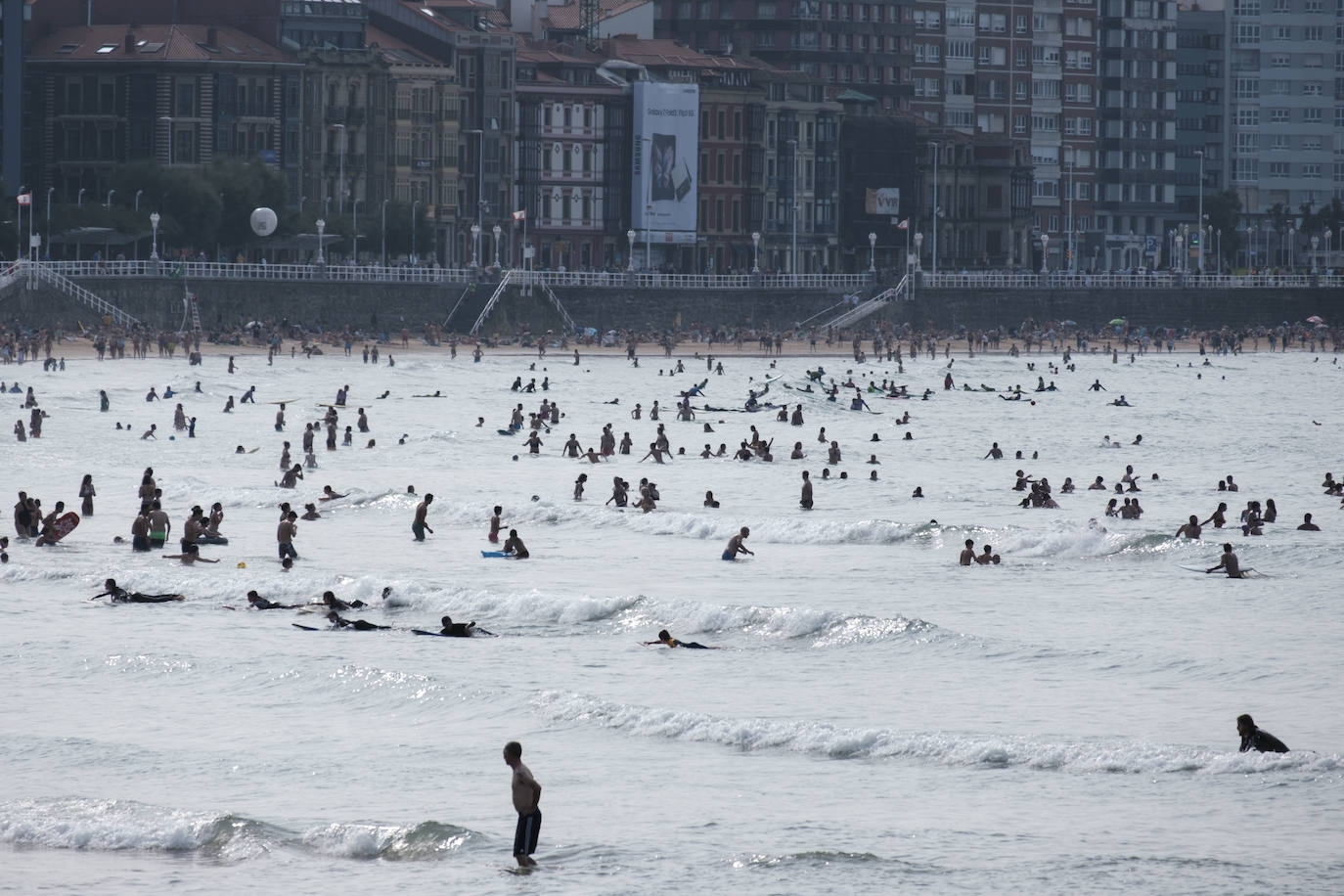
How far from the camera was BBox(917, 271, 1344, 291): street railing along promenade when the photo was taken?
11744 cm

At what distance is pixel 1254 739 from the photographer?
25.8 meters

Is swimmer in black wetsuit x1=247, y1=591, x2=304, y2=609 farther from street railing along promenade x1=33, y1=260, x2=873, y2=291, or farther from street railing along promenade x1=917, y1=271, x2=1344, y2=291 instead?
street railing along promenade x1=917, y1=271, x2=1344, y2=291

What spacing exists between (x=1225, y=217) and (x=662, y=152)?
48.2 metres

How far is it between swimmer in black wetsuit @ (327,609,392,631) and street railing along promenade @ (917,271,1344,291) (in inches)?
3276

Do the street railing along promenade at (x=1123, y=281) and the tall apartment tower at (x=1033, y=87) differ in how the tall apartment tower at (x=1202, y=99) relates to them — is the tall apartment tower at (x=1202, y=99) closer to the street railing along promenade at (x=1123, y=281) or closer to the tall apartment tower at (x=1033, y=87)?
the tall apartment tower at (x=1033, y=87)

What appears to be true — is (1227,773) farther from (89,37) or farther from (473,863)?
(89,37)

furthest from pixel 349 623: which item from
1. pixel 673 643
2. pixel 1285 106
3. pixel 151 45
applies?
pixel 1285 106

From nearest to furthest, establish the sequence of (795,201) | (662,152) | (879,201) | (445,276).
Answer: (445,276) → (662,152) → (795,201) → (879,201)

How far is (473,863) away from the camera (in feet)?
74.6

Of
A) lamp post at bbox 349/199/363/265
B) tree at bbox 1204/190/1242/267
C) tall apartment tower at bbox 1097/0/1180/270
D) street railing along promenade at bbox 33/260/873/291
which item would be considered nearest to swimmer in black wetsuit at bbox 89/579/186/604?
street railing along promenade at bbox 33/260/873/291

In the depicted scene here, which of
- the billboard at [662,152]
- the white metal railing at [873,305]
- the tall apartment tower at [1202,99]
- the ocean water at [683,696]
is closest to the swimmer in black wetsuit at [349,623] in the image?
the ocean water at [683,696]

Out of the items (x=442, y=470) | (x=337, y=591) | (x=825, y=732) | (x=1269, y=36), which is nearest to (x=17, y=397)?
(x=442, y=470)

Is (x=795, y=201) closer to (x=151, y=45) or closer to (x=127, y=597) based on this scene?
(x=151, y=45)

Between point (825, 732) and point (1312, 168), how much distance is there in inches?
5764
